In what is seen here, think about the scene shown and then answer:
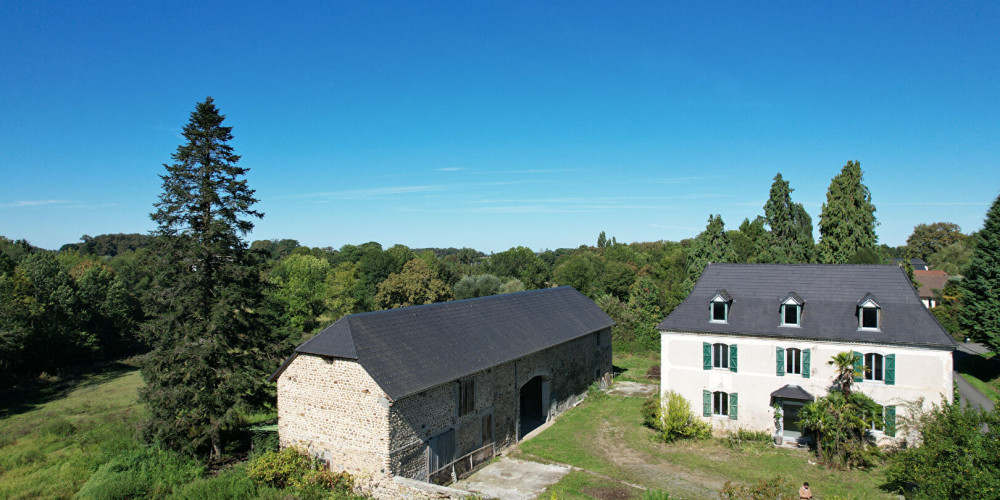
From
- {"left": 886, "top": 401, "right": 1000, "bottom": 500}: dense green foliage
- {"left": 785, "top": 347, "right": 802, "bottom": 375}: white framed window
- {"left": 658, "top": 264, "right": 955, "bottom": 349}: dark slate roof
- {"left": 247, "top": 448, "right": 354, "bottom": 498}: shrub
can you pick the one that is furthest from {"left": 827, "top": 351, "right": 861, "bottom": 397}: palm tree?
{"left": 247, "top": 448, "right": 354, "bottom": 498}: shrub

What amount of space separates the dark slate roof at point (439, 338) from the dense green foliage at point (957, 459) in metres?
13.3

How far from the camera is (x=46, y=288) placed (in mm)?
42969

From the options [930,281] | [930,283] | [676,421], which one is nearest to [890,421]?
[676,421]

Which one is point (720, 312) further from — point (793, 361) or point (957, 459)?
point (957, 459)

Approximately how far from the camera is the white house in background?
19969 mm

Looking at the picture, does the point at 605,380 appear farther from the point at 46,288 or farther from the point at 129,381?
the point at 46,288

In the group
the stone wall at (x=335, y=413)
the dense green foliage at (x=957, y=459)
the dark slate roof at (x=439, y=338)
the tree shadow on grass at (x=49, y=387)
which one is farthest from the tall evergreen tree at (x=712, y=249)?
the tree shadow on grass at (x=49, y=387)

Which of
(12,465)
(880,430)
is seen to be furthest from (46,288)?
(880,430)

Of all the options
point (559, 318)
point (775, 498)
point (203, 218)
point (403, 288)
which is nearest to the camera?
point (775, 498)

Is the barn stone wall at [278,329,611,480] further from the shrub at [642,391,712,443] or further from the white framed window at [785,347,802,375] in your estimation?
the white framed window at [785,347,802,375]

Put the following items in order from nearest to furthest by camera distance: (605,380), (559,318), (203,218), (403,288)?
1. (203,218)
2. (559,318)
3. (605,380)
4. (403,288)

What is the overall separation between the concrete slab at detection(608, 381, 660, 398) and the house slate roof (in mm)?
44660

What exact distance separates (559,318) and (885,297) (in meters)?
14.6

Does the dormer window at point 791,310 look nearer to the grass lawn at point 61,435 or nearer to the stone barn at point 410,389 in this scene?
the stone barn at point 410,389
